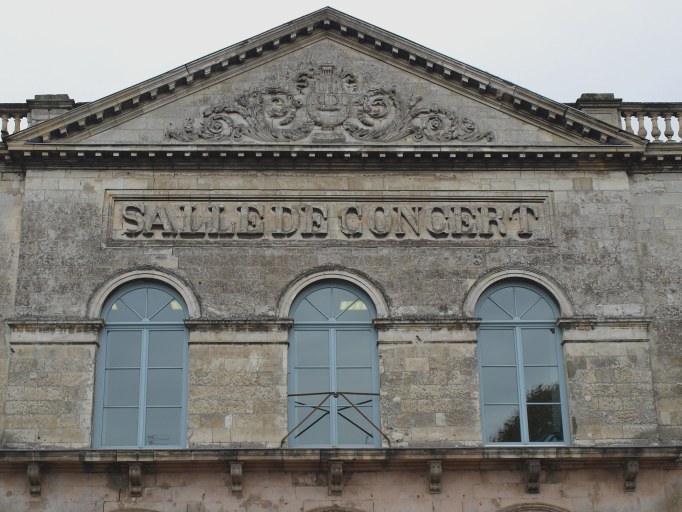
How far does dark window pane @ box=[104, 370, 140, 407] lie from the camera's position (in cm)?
1934

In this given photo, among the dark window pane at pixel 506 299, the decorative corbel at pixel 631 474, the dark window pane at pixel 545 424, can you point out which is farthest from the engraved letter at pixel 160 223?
the decorative corbel at pixel 631 474

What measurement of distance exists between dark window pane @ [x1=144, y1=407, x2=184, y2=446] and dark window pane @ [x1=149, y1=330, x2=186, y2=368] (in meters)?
0.74

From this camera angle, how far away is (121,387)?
63.8ft

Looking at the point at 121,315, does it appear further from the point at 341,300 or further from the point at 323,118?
the point at 323,118

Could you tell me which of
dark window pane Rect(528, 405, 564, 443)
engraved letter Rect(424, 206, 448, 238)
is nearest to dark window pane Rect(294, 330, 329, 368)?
engraved letter Rect(424, 206, 448, 238)

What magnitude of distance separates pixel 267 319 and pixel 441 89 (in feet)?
16.5

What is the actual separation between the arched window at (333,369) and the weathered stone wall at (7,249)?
4.41 metres

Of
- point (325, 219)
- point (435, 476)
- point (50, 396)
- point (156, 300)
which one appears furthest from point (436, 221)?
point (50, 396)

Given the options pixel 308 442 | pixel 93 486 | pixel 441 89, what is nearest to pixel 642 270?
pixel 441 89

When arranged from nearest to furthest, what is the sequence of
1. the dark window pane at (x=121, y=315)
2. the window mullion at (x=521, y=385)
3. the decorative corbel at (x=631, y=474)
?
1. the decorative corbel at (x=631, y=474)
2. the window mullion at (x=521, y=385)
3. the dark window pane at (x=121, y=315)

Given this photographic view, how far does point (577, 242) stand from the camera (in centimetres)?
2030

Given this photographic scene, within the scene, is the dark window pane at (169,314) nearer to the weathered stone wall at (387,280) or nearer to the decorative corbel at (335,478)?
the weathered stone wall at (387,280)

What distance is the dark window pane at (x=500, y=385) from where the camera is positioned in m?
19.5

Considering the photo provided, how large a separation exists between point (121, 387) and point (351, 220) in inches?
178
